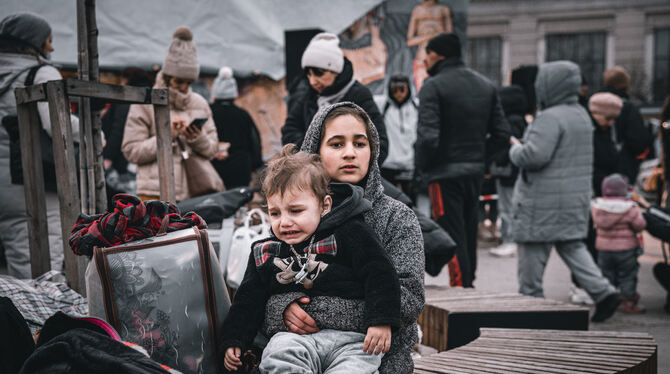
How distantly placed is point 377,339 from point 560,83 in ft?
12.8

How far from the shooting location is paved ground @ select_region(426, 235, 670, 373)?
193 inches

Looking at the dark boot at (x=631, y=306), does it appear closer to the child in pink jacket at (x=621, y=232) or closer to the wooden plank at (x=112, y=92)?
the child in pink jacket at (x=621, y=232)

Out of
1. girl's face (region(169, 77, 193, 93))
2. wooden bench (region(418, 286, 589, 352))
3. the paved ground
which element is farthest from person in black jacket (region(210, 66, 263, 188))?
wooden bench (region(418, 286, 589, 352))

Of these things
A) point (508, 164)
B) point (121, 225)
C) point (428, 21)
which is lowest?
point (508, 164)

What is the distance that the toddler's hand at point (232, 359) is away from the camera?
2141 mm

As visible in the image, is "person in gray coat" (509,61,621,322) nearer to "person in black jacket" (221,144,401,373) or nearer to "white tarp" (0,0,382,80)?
"person in black jacket" (221,144,401,373)

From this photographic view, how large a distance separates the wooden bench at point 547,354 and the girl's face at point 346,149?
3.13ft

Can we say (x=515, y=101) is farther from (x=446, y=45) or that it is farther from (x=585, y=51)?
(x=585, y=51)

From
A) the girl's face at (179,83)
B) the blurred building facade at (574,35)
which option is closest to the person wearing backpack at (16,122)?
the girl's face at (179,83)

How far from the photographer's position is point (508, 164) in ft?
25.3

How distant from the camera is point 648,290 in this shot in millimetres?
6246

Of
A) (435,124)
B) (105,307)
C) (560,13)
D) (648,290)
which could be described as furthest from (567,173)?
(560,13)

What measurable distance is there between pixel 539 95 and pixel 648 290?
2514mm

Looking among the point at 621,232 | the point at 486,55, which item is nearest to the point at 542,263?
the point at 621,232
